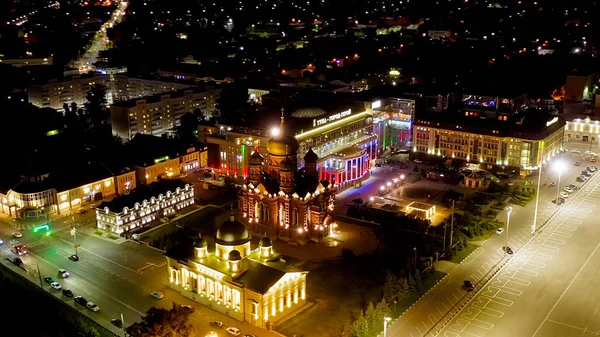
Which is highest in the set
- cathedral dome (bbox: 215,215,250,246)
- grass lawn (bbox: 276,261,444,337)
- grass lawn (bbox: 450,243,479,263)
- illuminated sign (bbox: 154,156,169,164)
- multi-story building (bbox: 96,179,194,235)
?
cathedral dome (bbox: 215,215,250,246)

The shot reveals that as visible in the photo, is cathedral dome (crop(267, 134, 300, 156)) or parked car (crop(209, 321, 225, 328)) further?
cathedral dome (crop(267, 134, 300, 156))

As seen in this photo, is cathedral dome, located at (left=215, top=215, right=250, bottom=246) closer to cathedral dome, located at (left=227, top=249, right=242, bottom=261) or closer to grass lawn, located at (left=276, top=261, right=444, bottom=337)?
cathedral dome, located at (left=227, top=249, right=242, bottom=261)

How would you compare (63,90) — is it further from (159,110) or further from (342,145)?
(342,145)

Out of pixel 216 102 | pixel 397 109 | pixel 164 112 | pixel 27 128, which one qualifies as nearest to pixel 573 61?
pixel 397 109

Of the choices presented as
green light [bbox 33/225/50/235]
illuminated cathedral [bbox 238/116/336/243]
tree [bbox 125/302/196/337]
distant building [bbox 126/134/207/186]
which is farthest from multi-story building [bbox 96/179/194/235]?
tree [bbox 125/302/196/337]

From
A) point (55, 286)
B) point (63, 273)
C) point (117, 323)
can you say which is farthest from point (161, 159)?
point (117, 323)

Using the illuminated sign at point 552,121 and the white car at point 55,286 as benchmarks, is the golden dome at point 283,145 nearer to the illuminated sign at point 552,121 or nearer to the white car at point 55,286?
the white car at point 55,286
